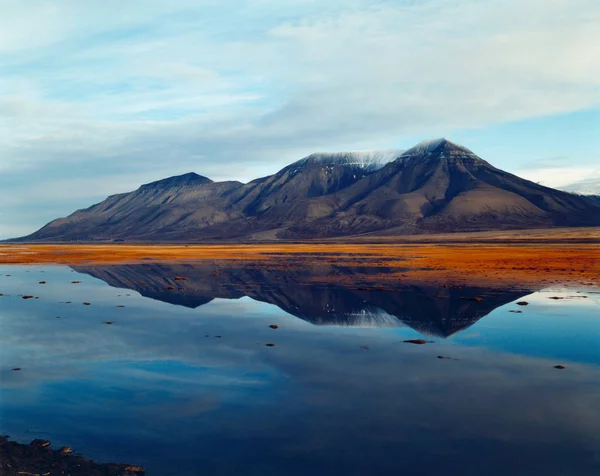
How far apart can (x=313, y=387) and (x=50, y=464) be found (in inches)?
290

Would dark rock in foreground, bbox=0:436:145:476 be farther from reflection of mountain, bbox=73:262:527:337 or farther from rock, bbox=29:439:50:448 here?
reflection of mountain, bbox=73:262:527:337

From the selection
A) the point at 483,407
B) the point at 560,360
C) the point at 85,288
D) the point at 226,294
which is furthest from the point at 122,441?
the point at 85,288

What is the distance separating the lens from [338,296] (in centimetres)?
3534

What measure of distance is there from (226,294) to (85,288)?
43.6 feet

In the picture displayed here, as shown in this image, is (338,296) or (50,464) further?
(338,296)

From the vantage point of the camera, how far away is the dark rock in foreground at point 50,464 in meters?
9.59

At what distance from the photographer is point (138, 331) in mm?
23656

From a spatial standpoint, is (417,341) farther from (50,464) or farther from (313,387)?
(50,464)

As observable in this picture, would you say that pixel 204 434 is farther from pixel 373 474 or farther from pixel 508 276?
pixel 508 276

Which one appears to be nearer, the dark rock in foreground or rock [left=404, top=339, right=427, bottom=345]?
the dark rock in foreground

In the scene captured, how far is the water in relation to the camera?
10586mm

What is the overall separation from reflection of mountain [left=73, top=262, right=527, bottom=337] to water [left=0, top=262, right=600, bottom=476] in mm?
297

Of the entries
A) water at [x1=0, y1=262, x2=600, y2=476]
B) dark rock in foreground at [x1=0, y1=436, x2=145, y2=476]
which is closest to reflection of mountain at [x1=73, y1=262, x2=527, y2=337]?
water at [x1=0, y1=262, x2=600, y2=476]

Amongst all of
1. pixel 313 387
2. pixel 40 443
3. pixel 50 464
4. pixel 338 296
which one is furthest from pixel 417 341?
pixel 50 464
